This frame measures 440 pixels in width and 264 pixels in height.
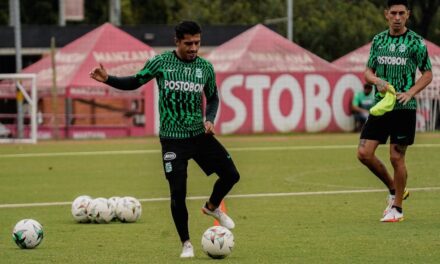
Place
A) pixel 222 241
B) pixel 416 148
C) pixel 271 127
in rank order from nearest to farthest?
pixel 222 241, pixel 416 148, pixel 271 127

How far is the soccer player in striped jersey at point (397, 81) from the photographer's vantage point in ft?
46.0

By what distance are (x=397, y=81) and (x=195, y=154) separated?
10.1 feet

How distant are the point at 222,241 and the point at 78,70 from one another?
33.4 meters

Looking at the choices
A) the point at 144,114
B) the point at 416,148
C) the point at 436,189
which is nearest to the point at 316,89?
the point at 144,114

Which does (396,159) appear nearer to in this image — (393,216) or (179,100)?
(393,216)

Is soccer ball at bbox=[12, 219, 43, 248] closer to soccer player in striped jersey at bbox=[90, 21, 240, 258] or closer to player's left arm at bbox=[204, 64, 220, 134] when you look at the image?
soccer player in striped jersey at bbox=[90, 21, 240, 258]

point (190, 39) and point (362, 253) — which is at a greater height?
point (190, 39)

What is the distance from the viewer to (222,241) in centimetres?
1130

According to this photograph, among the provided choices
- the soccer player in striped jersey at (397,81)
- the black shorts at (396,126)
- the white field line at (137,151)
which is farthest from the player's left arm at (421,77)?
the white field line at (137,151)

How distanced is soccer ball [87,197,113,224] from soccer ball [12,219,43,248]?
2572 mm

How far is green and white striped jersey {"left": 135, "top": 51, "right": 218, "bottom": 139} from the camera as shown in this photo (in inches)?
468

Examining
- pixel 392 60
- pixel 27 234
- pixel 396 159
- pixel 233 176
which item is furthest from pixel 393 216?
pixel 27 234

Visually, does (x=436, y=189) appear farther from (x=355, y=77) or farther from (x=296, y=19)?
(x=296, y=19)

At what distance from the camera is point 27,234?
40.3 ft
